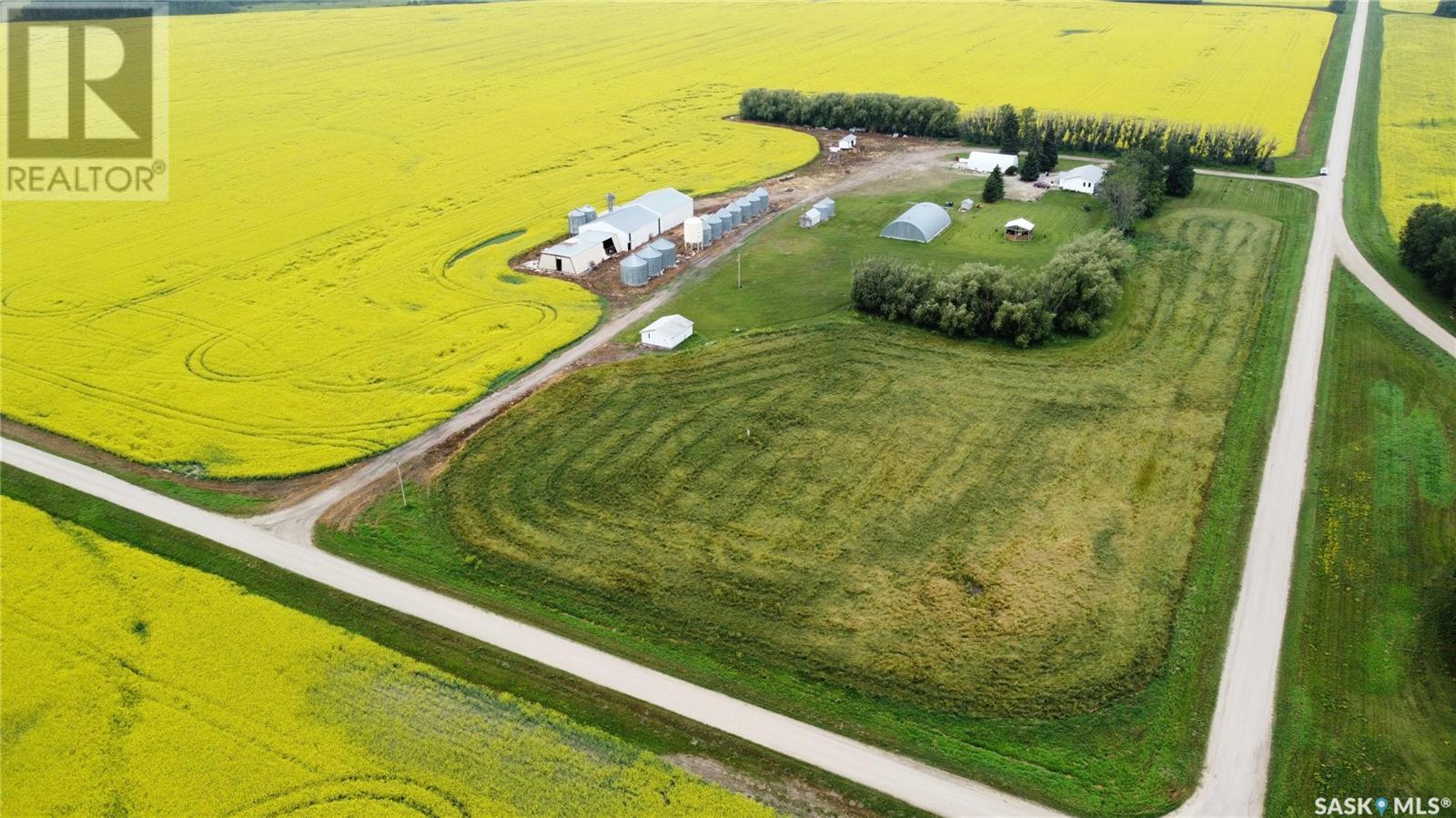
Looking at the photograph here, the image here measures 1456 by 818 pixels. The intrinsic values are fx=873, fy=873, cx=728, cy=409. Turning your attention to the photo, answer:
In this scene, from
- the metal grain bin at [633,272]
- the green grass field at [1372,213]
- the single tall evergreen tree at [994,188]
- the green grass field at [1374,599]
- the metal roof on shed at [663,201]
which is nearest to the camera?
the green grass field at [1374,599]

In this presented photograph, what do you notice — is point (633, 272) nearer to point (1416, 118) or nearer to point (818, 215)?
point (818, 215)

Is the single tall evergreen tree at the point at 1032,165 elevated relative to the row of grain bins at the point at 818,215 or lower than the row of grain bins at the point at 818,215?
elevated

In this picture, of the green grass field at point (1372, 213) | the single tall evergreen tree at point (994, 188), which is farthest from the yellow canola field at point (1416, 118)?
the single tall evergreen tree at point (994, 188)

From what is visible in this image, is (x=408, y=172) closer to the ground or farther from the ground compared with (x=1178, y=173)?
closer to the ground

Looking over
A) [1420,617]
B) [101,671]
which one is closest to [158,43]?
[101,671]

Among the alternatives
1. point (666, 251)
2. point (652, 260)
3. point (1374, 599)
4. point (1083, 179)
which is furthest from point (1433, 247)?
point (652, 260)

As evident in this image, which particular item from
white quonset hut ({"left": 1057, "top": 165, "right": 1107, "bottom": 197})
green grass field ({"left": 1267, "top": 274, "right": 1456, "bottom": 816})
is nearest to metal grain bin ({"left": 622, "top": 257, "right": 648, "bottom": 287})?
green grass field ({"left": 1267, "top": 274, "right": 1456, "bottom": 816})

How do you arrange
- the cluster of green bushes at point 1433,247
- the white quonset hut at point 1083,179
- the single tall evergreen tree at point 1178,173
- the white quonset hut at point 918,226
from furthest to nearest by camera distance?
the white quonset hut at point 1083,179 < the single tall evergreen tree at point 1178,173 < the white quonset hut at point 918,226 < the cluster of green bushes at point 1433,247

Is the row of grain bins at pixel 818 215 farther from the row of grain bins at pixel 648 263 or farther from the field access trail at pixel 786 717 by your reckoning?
the field access trail at pixel 786 717
